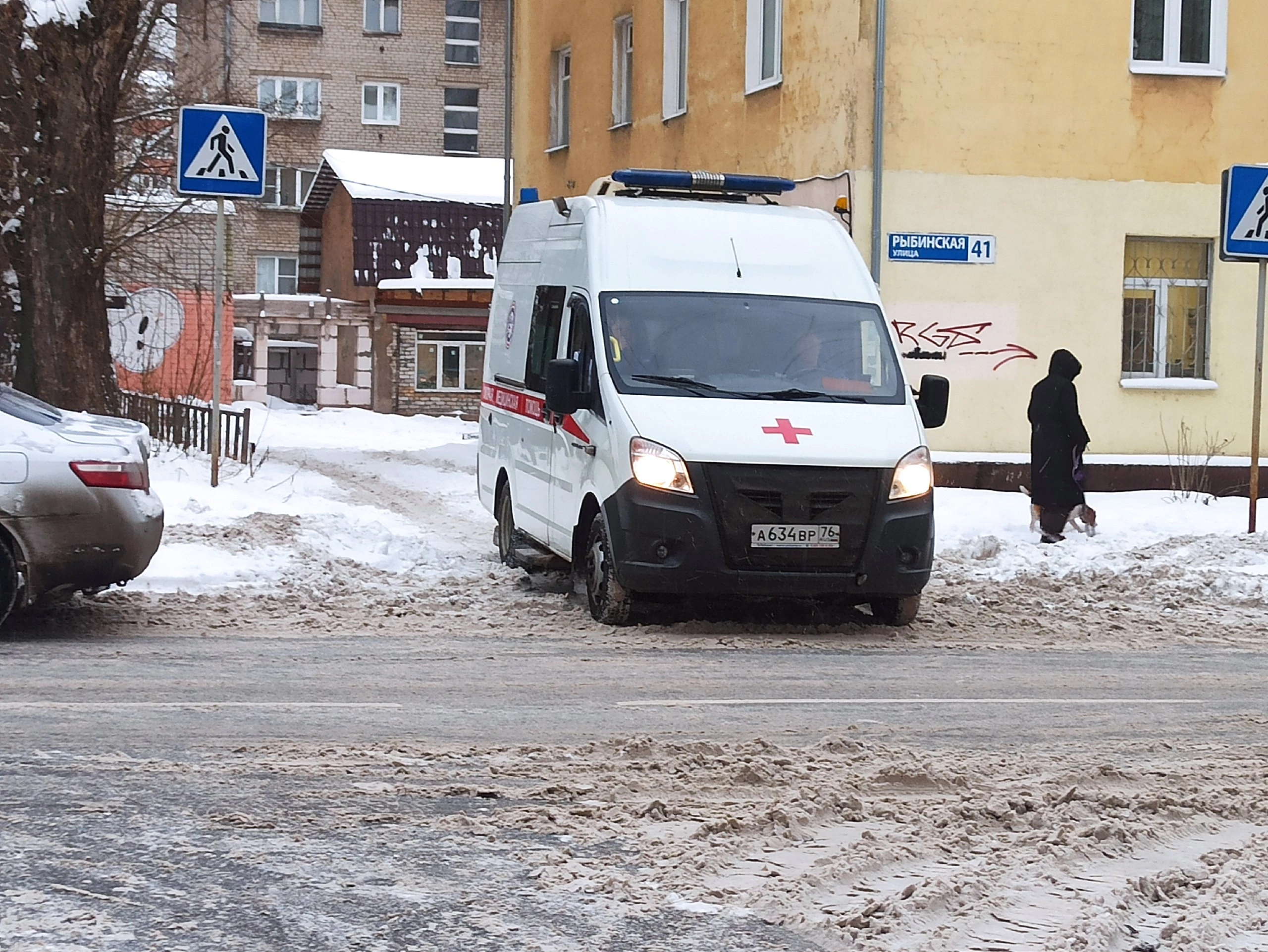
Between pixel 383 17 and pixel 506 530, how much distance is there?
164 ft

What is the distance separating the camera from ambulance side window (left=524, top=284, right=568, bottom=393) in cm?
1199

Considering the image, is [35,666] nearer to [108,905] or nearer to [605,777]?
[605,777]

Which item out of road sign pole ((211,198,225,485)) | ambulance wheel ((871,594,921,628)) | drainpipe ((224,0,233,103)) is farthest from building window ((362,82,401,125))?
ambulance wheel ((871,594,921,628))

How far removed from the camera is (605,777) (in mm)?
6277

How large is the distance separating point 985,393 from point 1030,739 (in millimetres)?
12913

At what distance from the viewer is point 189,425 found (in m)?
21.3

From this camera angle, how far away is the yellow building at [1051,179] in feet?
63.8

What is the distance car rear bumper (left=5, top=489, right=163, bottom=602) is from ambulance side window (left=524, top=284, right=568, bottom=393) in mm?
2925

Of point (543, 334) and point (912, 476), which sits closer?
point (912, 476)

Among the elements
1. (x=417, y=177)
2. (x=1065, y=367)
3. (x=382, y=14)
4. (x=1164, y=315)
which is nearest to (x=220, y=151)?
(x=1065, y=367)

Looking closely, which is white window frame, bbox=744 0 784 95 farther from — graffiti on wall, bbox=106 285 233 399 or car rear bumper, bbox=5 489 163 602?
graffiti on wall, bbox=106 285 233 399

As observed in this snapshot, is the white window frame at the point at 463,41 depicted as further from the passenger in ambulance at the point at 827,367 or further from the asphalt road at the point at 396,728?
the passenger in ambulance at the point at 827,367

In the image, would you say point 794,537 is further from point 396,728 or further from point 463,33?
point 463,33

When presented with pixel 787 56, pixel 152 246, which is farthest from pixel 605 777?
pixel 152 246
